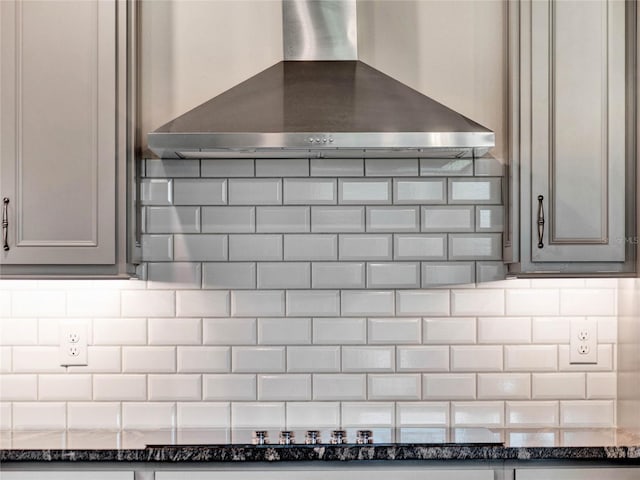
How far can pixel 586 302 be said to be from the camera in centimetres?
272

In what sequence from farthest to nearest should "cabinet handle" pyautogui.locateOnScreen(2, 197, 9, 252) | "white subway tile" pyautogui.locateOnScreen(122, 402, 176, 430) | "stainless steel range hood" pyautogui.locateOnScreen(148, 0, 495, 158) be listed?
"white subway tile" pyautogui.locateOnScreen(122, 402, 176, 430) < "cabinet handle" pyautogui.locateOnScreen(2, 197, 9, 252) < "stainless steel range hood" pyautogui.locateOnScreen(148, 0, 495, 158)

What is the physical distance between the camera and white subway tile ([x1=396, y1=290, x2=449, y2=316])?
2.70 m

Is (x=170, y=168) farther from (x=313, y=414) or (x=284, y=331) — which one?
(x=313, y=414)

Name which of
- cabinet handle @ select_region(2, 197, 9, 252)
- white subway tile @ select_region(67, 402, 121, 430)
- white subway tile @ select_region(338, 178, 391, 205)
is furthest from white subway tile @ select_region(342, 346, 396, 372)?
cabinet handle @ select_region(2, 197, 9, 252)

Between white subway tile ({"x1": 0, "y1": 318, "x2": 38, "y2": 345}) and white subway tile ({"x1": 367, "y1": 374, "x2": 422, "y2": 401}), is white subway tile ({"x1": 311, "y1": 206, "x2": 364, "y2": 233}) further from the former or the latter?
white subway tile ({"x1": 0, "y1": 318, "x2": 38, "y2": 345})

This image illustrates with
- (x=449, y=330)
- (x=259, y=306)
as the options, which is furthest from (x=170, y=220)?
(x=449, y=330)

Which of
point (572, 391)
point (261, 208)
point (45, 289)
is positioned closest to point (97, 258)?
point (45, 289)

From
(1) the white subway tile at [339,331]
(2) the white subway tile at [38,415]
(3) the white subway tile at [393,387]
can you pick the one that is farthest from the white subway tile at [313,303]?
(2) the white subway tile at [38,415]

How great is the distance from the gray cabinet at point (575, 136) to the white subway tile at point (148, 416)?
4.18 feet

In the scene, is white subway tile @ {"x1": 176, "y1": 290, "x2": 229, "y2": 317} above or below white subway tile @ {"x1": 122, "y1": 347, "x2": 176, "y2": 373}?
above

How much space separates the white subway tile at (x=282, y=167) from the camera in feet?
8.80

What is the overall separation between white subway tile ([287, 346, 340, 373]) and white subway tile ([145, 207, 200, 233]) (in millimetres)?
536

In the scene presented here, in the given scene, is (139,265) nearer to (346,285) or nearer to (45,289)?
(45,289)

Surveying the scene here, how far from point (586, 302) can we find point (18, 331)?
195 cm
